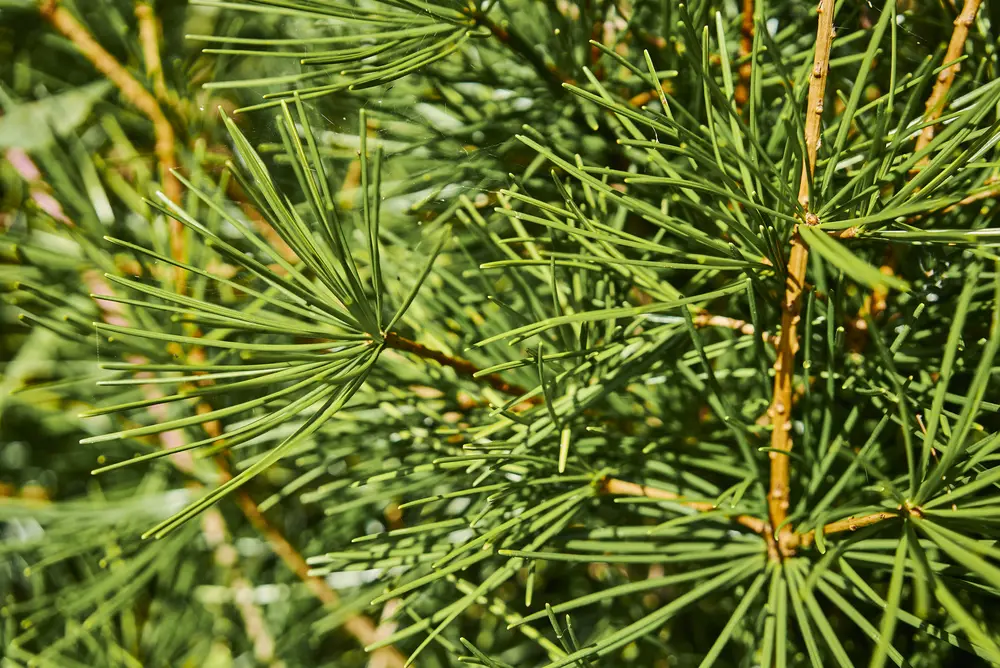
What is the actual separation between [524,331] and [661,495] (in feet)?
0.46

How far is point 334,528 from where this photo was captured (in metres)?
0.55

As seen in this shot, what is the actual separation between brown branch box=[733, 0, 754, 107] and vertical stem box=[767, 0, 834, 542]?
95 millimetres

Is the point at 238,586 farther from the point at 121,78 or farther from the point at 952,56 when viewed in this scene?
the point at 952,56

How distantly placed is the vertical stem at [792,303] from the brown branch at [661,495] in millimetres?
16

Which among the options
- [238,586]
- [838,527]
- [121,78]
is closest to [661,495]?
[838,527]

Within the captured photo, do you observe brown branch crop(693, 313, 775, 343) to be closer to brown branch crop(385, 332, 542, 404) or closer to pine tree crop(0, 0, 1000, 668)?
pine tree crop(0, 0, 1000, 668)

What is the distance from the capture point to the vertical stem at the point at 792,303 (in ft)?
0.92

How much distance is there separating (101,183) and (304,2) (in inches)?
13.2

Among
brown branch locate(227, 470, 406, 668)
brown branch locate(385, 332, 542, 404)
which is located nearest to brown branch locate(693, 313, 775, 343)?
brown branch locate(385, 332, 542, 404)

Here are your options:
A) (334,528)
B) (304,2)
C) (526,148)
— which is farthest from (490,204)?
(334,528)

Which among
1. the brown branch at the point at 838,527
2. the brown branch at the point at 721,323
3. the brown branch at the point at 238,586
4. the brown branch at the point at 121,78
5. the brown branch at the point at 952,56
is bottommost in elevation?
the brown branch at the point at 238,586

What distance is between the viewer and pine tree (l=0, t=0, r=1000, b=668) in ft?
0.96

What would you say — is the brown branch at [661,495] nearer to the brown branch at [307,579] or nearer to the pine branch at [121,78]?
the brown branch at [307,579]

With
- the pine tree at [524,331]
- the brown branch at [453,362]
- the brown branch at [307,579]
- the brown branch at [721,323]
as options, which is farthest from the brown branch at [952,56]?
the brown branch at [307,579]
